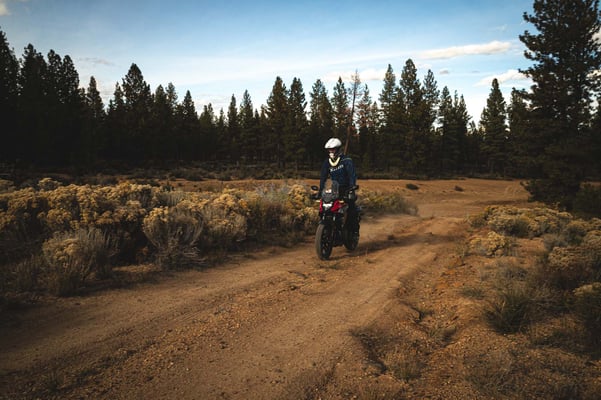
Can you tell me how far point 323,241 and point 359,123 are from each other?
49.0 meters

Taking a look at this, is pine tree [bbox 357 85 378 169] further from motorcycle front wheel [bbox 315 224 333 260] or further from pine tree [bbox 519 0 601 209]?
motorcycle front wheel [bbox 315 224 333 260]

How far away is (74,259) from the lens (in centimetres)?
538

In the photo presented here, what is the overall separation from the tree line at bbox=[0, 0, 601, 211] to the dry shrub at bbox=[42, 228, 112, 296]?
14.7m

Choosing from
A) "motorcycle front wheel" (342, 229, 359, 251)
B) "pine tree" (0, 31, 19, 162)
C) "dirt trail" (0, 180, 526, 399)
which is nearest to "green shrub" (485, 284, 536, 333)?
"dirt trail" (0, 180, 526, 399)

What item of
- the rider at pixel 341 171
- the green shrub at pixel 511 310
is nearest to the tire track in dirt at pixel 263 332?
the green shrub at pixel 511 310

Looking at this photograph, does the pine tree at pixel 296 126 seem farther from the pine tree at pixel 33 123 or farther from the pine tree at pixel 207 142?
the pine tree at pixel 33 123

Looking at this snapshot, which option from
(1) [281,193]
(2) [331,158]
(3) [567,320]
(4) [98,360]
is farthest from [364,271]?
(1) [281,193]

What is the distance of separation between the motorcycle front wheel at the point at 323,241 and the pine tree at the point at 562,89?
764 inches

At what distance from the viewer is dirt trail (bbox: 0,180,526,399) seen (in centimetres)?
309

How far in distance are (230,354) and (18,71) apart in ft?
179

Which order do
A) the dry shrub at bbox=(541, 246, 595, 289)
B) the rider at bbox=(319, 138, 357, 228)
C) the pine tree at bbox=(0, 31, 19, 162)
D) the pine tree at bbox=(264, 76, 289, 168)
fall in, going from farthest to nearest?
the pine tree at bbox=(264, 76, 289, 168) < the pine tree at bbox=(0, 31, 19, 162) < the rider at bbox=(319, 138, 357, 228) < the dry shrub at bbox=(541, 246, 595, 289)

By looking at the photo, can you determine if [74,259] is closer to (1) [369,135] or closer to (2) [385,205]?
(2) [385,205]

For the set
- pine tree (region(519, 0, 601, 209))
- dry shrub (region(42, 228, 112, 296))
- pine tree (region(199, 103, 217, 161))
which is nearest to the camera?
dry shrub (region(42, 228, 112, 296))

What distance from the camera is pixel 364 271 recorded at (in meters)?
6.77
